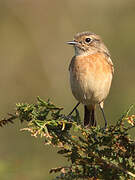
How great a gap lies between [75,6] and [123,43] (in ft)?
3.16

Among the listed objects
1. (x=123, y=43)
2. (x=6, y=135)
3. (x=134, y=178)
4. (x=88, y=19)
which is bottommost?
(x=134, y=178)

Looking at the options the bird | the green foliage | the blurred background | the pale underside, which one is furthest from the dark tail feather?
the green foliage

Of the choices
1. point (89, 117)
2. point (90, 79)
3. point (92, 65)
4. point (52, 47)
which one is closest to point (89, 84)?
point (90, 79)

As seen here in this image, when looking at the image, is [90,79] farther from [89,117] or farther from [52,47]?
[52,47]

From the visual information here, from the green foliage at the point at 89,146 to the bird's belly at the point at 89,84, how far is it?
6.96 feet

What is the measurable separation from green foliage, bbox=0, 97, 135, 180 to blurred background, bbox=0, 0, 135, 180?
9.39 ft

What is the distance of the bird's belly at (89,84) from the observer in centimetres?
498

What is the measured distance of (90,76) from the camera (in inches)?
199

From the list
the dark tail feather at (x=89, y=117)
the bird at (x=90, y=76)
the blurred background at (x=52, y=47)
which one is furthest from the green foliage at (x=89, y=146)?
the blurred background at (x=52, y=47)

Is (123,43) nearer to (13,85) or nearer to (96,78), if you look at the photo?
(96,78)

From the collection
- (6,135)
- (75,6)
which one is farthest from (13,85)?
(75,6)

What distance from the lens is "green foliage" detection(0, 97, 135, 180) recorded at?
2.44 m

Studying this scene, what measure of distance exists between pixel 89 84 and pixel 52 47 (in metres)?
1.71

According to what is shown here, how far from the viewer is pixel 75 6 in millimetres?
6414
